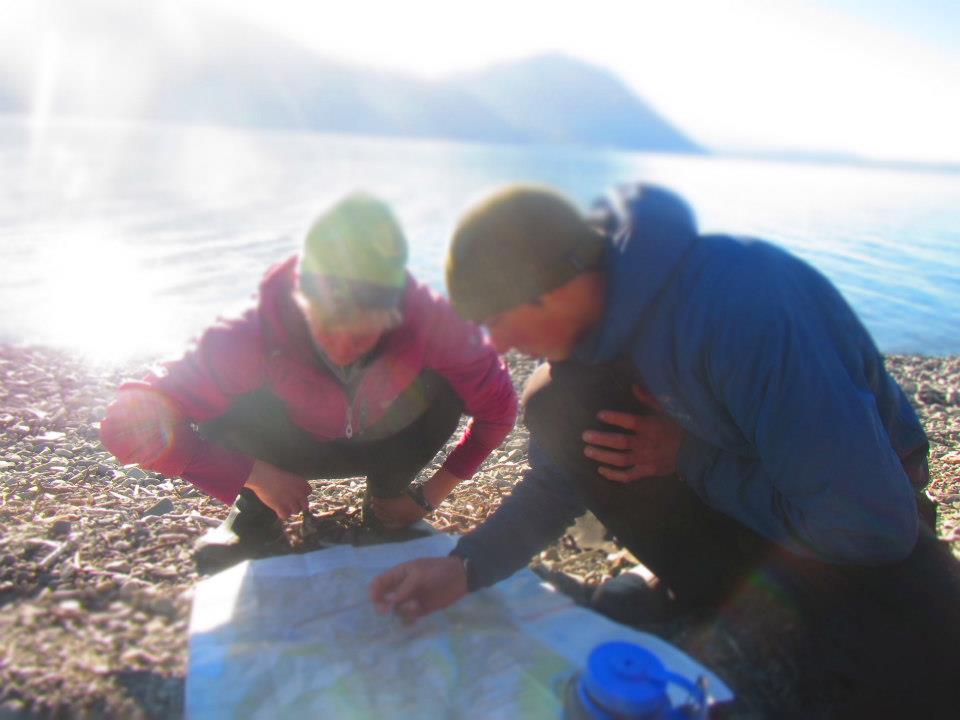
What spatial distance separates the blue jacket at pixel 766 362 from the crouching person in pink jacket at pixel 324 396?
0.47m

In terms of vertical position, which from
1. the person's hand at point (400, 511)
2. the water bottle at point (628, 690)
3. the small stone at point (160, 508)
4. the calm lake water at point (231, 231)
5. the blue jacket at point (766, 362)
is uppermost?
the blue jacket at point (766, 362)

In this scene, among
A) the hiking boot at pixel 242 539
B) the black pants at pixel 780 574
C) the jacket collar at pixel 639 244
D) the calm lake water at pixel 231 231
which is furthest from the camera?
the calm lake water at pixel 231 231

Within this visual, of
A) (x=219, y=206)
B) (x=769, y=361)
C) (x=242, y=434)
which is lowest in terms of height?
(x=219, y=206)

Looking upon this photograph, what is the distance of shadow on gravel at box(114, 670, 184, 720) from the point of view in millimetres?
1655

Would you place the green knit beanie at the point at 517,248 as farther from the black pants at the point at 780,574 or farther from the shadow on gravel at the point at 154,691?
the shadow on gravel at the point at 154,691

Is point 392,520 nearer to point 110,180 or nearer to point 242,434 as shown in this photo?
point 242,434

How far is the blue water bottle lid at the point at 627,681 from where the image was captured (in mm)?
1344

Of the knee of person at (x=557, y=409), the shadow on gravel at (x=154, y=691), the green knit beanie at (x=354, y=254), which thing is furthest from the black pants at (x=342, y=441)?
the shadow on gravel at (x=154, y=691)

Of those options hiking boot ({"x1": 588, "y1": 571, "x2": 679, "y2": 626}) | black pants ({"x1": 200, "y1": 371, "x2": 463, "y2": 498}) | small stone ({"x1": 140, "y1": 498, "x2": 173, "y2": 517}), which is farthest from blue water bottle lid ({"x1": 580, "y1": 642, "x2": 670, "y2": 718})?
small stone ({"x1": 140, "y1": 498, "x2": 173, "y2": 517})

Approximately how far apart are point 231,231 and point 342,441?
24.0 feet

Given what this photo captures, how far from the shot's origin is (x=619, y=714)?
4.45ft

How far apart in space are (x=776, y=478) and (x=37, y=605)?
1.76 meters

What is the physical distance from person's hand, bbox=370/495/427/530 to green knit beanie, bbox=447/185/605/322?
40.7 inches

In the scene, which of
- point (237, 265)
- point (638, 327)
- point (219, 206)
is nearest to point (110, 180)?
point (219, 206)
